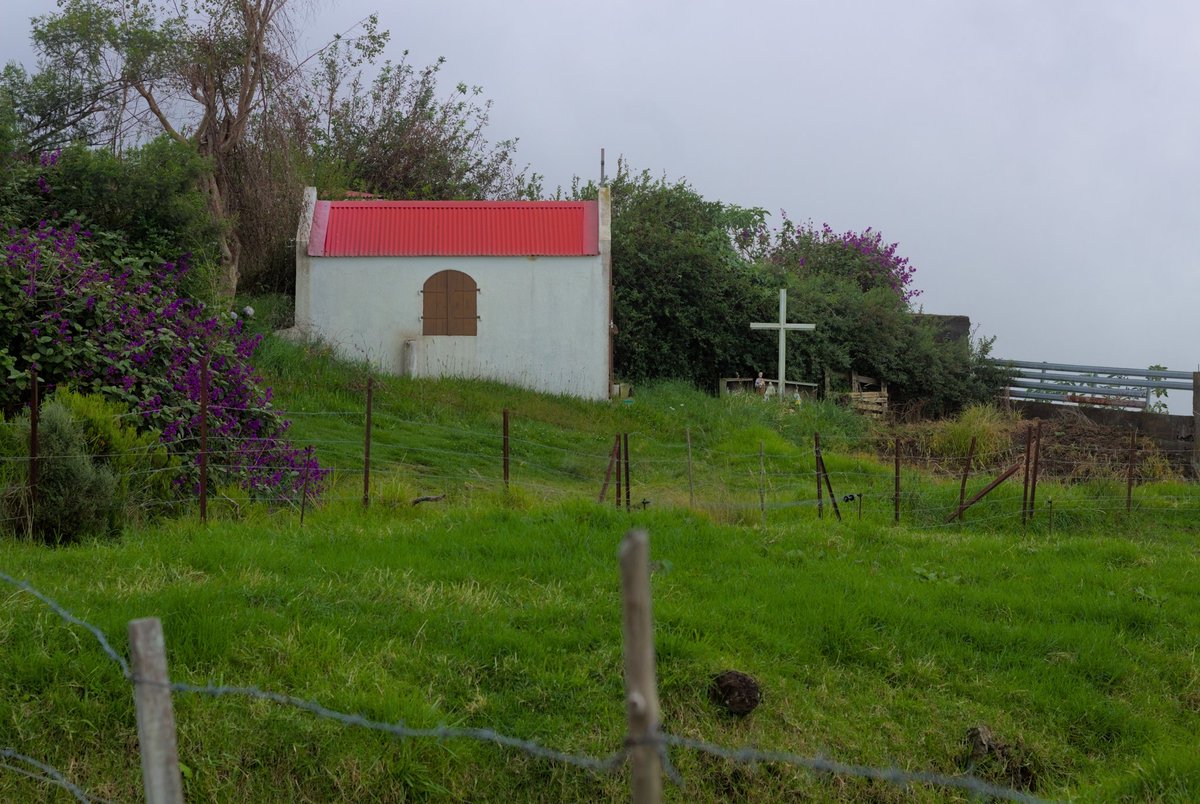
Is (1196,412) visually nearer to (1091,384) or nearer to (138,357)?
(1091,384)

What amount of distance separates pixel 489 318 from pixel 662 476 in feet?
26.2

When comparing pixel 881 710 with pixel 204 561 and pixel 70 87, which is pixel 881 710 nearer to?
pixel 204 561

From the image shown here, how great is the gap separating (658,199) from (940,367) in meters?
9.43

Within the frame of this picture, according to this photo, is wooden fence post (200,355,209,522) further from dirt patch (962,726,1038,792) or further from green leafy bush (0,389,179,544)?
dirt patch (962,726,1038,792)

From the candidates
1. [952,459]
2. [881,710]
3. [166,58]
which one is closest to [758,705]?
[881,710]

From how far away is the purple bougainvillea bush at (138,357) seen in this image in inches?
443

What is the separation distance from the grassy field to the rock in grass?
0.10 meters

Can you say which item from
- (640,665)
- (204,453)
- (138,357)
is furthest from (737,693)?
(138,357)

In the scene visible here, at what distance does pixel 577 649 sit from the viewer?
738 cm

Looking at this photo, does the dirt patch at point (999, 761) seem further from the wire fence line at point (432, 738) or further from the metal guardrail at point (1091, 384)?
the metal guardrail at point (1091, 384)

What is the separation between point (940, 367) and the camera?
28.4 metres

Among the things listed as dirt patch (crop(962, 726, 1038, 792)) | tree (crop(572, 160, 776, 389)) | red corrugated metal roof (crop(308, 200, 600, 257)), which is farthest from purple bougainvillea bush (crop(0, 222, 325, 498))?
tree (crop(572, 160, 776, 389))

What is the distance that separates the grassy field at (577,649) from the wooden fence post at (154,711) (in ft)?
8.32

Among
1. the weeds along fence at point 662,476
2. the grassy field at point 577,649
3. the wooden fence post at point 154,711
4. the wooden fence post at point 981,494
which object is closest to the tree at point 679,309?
the weeds along fence at point 662,476
